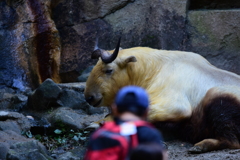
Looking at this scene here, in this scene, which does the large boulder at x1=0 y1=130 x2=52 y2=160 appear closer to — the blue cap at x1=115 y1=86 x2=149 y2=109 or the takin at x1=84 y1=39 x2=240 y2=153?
the takin at x1=84 y1=39 x2=240 y2=153

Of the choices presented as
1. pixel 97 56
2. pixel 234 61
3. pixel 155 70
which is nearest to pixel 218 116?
pixel 155 70

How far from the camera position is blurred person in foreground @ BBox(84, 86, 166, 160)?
187cm

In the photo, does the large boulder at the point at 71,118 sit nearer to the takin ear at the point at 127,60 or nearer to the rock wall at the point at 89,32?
the takin ear at the point at 127,60

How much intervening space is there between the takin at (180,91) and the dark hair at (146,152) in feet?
10.5

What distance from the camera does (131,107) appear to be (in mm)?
1967

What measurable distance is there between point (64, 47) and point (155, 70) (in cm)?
403

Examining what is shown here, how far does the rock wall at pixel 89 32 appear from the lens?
8.80m

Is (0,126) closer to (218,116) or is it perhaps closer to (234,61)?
(218,116)

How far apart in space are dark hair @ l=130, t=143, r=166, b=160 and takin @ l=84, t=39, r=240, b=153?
321 cm

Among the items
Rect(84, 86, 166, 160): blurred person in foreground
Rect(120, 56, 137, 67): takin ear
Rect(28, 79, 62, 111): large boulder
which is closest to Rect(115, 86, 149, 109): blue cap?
Rect(84, 86, 166, 160): blurred person in foreground

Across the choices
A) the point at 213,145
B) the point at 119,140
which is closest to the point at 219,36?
the point at 213,145

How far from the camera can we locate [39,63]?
9164mm

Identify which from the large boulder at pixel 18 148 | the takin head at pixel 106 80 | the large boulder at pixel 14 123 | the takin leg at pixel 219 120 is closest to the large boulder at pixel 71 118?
the large boulder at pixel 14 123

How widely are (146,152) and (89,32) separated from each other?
775 centimetres
